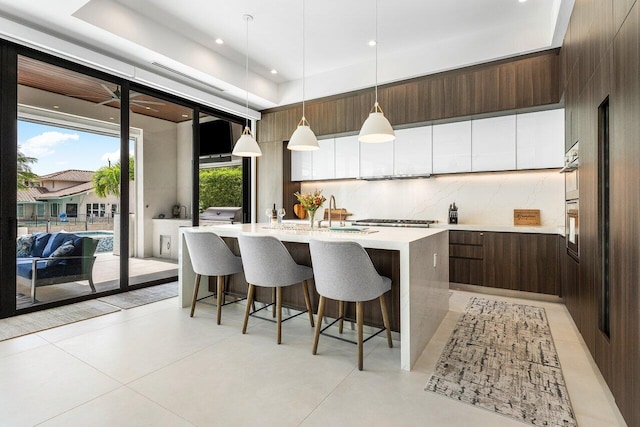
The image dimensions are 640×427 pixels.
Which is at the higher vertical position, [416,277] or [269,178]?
[269,178]

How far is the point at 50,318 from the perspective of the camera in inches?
127

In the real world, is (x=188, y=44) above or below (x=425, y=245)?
above

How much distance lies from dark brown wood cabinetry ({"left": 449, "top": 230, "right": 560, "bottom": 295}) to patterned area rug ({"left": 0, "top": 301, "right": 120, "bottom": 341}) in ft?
13.5

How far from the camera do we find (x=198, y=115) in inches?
202

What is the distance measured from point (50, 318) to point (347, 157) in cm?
427

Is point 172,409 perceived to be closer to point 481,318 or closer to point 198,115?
point 481,318

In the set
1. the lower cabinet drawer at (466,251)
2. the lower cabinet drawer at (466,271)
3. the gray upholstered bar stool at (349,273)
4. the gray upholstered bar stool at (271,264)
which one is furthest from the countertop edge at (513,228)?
the gray upholstered bar stool at (271,264)

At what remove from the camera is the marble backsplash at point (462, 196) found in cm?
422

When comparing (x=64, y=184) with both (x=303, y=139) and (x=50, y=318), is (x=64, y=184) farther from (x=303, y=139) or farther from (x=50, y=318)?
(x=303, y=139)

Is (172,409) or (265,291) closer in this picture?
(172,409)

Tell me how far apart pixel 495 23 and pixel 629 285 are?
11.2ft

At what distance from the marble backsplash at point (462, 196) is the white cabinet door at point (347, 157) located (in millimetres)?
312

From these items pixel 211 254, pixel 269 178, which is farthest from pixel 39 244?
pixel 269 178

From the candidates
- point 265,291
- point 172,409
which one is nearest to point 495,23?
point 265,291
